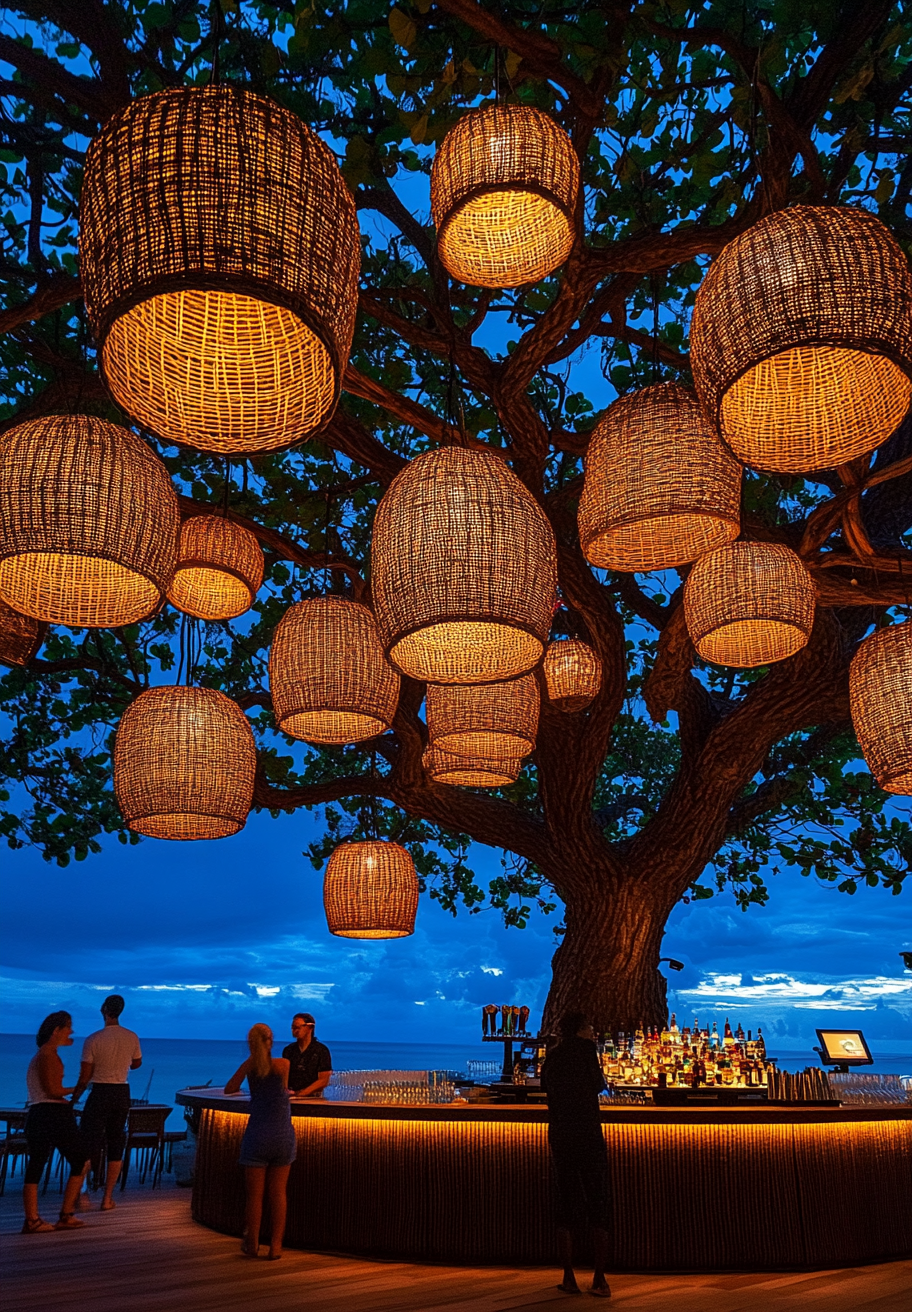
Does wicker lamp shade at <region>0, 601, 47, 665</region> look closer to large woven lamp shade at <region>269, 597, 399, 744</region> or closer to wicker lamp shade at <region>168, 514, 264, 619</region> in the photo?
wicker lamp shade at <region>168, 514, 264, 619</region>

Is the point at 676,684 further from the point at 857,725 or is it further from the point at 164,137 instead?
the point at 164,137

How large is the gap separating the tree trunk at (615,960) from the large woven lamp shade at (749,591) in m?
3.49

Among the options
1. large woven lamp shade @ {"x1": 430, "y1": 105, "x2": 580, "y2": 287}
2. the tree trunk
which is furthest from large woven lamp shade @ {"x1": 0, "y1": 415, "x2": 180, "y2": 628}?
the tree trunk

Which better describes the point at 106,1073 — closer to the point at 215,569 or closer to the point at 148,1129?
the point at 148,1129

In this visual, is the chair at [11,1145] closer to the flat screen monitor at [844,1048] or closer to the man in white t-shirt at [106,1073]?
the man in white t-shirt at [106,1073]

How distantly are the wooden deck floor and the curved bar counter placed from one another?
15 cm

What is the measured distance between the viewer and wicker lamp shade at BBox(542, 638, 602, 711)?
593cm

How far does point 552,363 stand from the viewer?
16.4 ft

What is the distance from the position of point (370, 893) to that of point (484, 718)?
205 centimetres

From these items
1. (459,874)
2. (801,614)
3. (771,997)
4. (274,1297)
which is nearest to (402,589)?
(801,614)

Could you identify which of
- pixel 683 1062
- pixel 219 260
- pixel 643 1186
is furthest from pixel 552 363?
pixel 643 1186

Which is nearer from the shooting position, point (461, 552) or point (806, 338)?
point (806, 338)

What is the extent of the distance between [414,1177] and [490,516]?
4290mm

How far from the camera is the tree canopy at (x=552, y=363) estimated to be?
11.8 ft
